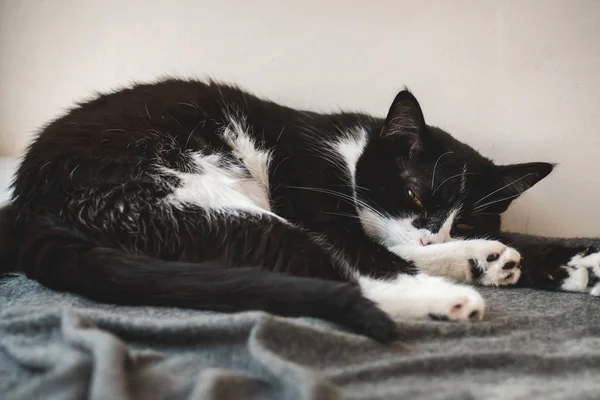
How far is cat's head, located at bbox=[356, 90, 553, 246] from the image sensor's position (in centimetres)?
122

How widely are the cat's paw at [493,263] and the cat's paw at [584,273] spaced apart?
11 cm

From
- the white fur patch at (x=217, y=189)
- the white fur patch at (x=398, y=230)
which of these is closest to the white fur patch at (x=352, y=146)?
the white fur patch at (x=398, y=230)

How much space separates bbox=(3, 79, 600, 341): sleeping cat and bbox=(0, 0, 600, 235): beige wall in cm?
25

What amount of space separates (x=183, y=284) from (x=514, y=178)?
870 mm

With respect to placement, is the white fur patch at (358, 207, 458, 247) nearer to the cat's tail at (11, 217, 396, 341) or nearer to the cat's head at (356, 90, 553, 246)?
the cat's head at (356, 90, 553, 246)

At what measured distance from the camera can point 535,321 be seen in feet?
3.12

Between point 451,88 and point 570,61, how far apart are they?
347 millimetres

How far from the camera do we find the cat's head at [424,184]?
48.0 inches

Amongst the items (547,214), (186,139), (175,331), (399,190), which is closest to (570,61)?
(547,214)

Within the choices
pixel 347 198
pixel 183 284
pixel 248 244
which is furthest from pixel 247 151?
pixel 183 284

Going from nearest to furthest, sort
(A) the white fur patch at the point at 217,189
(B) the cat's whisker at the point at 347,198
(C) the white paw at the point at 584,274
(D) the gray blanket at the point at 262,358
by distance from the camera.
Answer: (D) the gray blanket at the point at 262,358 → (A) the white fur patch at the point at 217,189 → (C) the white paw at the point at 584,274 → (B) the cat's whisker at the point at 347,198

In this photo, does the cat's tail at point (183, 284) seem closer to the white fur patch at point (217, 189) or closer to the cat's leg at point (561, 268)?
the white fur patch at point (217, 189)

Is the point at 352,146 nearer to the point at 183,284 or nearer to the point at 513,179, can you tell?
the point at 513,179

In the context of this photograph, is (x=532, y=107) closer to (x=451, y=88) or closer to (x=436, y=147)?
(x=451, y=88)
